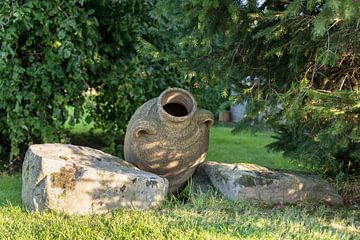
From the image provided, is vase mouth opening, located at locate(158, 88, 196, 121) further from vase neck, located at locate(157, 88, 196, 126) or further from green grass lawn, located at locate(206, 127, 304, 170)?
green grass lawn, located at locate(206, 127, 304, 170)

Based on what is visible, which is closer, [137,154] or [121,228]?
[121,228]

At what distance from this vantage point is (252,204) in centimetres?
391

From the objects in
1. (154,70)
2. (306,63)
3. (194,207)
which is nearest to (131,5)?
(154,70)

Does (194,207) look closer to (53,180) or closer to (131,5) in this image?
(53,180)

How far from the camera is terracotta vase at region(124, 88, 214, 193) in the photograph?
4.25m

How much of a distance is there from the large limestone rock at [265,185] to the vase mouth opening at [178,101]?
569 mm

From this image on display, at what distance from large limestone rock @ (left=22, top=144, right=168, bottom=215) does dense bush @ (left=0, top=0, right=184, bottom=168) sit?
159 cm

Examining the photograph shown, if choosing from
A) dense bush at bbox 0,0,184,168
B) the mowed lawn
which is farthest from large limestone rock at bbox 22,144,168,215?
dense bush at bbox 0,0,184,168

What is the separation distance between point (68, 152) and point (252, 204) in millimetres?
1556

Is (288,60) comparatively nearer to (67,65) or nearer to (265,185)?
(265,185)

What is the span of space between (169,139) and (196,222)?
1185mm

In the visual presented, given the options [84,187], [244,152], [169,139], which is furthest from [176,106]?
[244,152]

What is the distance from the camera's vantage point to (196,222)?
3199 mm

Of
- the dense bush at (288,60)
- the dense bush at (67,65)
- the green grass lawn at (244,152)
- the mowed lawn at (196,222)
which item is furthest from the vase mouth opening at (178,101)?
the green grass lawn at (244,152)
